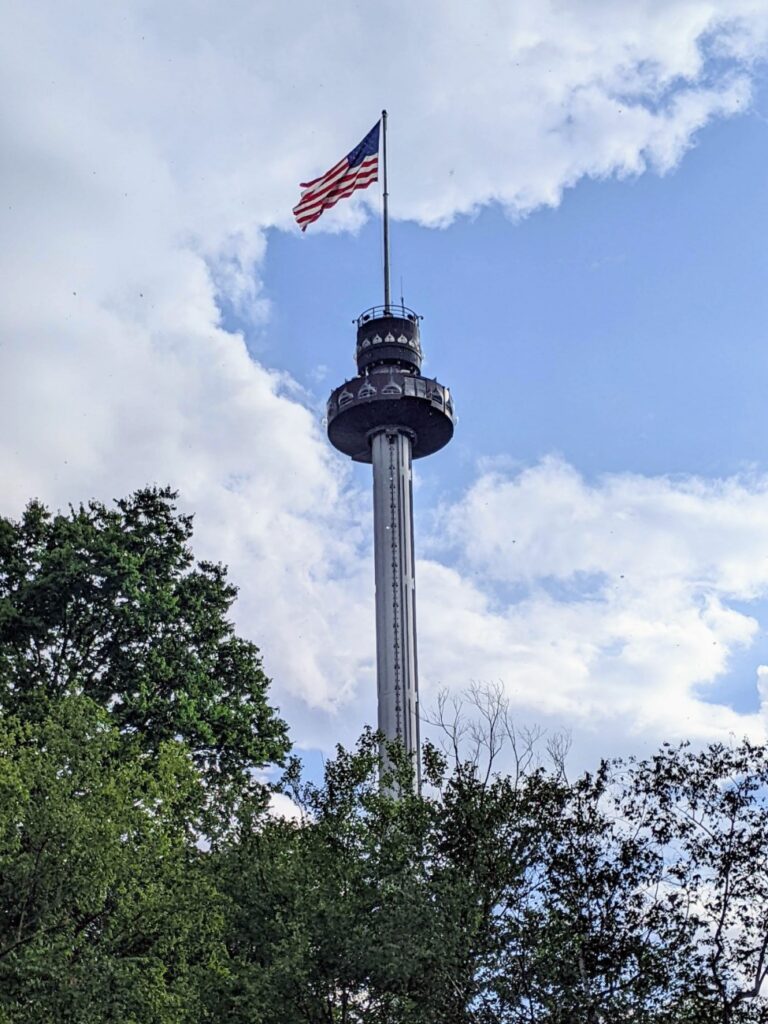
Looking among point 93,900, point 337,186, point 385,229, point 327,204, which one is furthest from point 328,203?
point 93,900

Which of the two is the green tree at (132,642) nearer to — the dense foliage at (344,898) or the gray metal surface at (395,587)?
the dense foliage at (344,898)

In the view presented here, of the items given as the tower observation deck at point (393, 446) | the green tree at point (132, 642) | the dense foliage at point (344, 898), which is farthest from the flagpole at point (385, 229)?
the dense foliage at point (344, 898)

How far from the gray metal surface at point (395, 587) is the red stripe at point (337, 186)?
18507 mm

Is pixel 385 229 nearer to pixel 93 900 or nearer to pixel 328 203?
pixel 328 203

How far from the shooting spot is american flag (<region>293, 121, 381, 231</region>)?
57906mm

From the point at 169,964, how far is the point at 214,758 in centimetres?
1544

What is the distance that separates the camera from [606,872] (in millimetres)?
21062

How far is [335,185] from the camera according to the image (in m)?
58.8

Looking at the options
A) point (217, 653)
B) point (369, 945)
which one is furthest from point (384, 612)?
point (369, 945)

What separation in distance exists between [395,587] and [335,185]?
23.7 m

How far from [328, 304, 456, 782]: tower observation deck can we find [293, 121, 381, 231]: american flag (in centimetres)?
1607

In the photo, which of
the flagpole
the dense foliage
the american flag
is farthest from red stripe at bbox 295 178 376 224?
the dense foliage

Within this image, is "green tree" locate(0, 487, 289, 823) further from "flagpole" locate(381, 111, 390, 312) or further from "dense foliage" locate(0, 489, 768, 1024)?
"flagpole" locate(381, 111, 390, 312)

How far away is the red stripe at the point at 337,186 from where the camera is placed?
58.0 meters
